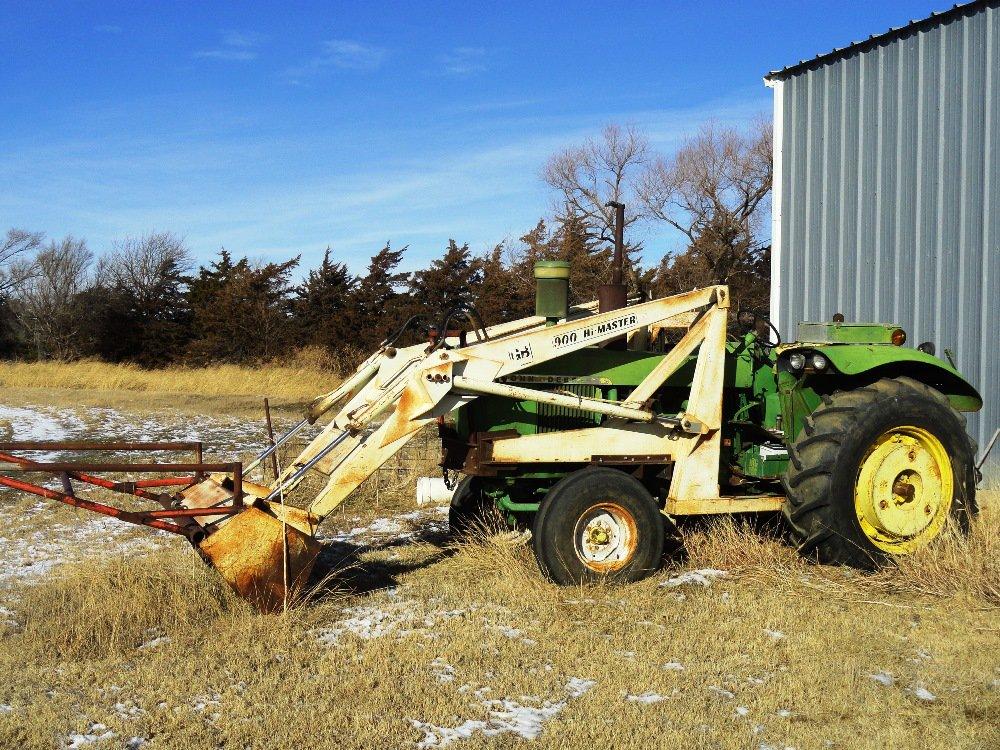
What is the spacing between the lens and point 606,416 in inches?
267

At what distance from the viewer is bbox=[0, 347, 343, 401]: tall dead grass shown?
786 inches

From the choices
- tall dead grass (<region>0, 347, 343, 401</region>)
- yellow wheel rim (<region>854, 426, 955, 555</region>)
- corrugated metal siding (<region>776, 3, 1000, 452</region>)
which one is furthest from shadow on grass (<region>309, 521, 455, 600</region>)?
tall dead grass (<region>0, 347, 343, 401</region>)

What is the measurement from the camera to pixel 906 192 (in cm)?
1050

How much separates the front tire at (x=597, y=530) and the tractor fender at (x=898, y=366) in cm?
157

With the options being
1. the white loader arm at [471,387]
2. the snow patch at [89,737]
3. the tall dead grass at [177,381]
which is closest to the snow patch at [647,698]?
the white loader arm at [471,387]

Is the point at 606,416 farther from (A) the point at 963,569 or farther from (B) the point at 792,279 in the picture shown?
(B) the point at 792,279

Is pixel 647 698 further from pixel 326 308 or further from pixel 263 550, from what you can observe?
pixel 326 308

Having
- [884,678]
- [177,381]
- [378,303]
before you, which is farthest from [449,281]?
[884,678]

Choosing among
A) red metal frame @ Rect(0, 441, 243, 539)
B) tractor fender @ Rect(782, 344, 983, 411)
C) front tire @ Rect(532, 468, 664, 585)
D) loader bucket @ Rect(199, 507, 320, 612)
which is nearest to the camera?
red metal frame @ Rect(0, 441, 243, 539)

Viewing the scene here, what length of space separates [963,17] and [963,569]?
6.46m

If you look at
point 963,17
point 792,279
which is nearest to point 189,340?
point 792,279

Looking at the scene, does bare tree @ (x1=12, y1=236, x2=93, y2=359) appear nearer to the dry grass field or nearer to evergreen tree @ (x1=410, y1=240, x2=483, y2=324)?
evergreen tree @ (x1=410, y1=240, x2=483, y2=324)

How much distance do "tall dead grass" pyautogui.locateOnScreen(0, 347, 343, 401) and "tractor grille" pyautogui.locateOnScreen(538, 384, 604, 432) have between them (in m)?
13.5

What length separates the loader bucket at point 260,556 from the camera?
17.4 feet
